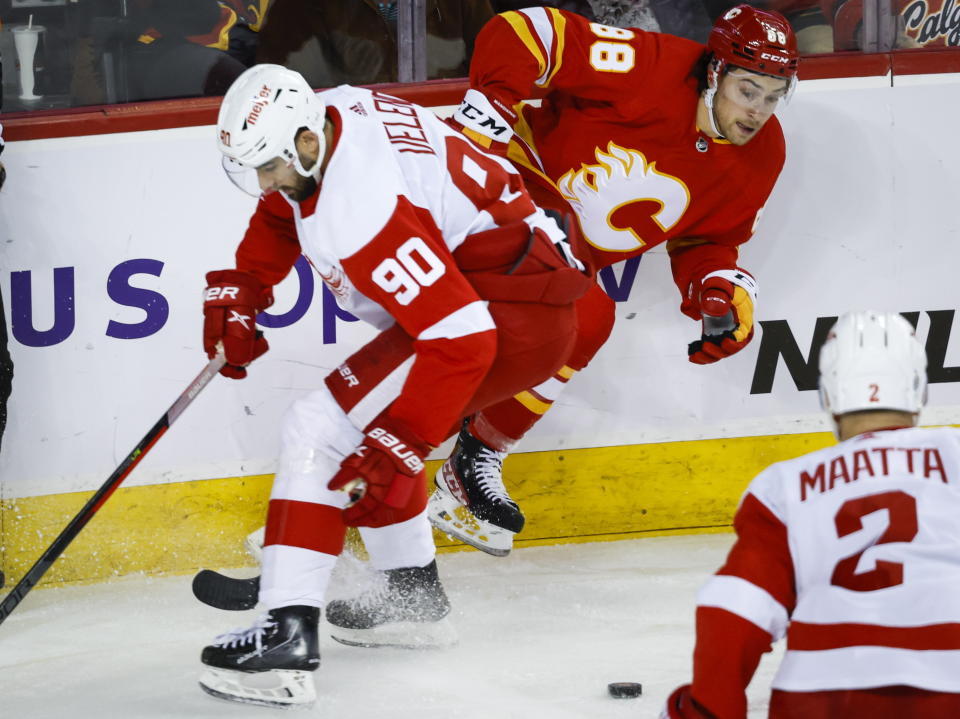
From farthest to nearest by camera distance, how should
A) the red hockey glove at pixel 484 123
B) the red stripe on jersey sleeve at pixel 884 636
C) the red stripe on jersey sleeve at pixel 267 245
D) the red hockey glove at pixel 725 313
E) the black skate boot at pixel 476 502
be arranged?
the black skate boot at pixel 476 502, the red hockey glove at pixel 725 313, the red hockey glove at pixel 484 123, the red stripe on jersey sleeve at pixel 267 245, the red stripe on jersey sleeve at pixel 884 636

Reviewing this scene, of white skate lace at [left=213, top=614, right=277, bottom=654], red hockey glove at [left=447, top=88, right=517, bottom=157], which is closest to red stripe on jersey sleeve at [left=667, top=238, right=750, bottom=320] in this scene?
red hockey glove at [left=447, top=88, right=517, bottom=157]

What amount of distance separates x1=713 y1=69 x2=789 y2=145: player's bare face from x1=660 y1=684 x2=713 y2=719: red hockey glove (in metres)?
1.62

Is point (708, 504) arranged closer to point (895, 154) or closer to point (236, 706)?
point (895, 154)

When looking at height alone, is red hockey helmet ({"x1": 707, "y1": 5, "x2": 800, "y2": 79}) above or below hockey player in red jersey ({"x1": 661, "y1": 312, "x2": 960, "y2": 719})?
above

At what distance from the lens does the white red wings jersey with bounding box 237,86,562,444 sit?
6.96 ft

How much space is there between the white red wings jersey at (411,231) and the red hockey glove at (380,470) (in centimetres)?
3

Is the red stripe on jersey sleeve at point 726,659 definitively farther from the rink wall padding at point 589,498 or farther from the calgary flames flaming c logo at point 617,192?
the rink wall padding at point 589,498

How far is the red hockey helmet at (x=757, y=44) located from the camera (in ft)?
9.07

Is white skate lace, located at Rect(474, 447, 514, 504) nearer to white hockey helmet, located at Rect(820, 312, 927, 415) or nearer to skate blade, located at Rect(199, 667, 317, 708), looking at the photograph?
skate blade, located at Rect(199, 667, 317, 708)

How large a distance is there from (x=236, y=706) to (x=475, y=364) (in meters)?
0.73

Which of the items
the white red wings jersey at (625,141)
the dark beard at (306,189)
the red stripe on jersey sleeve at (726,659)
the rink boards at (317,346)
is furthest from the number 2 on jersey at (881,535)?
the rink boards at (317,346)

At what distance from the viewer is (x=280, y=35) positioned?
3.23m

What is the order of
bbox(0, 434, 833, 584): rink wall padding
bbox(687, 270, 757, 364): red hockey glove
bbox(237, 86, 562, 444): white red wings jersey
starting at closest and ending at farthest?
bbox(237, 86, 562, 444): white red wings jersey < bbox(687, 270, 757, 364): red hockey glove < bbox(0, 434, 833, 584): rink wall padding

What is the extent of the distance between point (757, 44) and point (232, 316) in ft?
4.05
